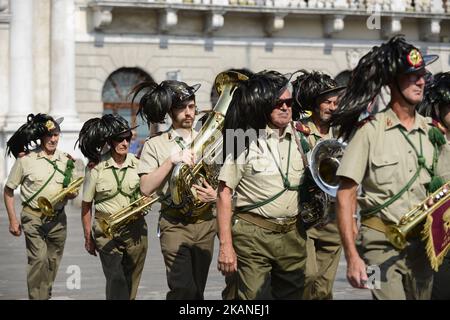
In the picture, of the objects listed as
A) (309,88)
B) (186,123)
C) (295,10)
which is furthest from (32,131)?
(295,10)

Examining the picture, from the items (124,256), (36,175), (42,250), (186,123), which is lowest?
(42,250)

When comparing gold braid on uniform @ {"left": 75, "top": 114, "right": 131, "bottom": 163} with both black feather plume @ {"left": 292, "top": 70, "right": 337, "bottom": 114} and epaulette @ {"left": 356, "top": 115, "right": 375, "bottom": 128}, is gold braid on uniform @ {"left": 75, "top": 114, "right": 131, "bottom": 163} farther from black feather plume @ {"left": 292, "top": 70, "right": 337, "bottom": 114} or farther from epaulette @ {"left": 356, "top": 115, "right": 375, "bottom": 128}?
epaulette @ {"left": 356, "top": 115, "right": 375, "bottom": 128}

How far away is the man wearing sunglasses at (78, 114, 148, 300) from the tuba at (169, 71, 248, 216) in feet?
3.48

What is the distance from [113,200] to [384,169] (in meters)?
4.04

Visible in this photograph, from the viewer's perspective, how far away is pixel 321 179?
25.5 feet

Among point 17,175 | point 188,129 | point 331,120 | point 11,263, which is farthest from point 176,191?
point 11,263

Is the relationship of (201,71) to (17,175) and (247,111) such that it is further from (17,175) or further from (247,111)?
(247,111)

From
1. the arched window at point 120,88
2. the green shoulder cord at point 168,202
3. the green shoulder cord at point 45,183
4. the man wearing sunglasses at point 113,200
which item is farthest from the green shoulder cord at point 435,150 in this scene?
the arched window at point 120,88

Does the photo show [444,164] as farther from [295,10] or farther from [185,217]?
[295,10]

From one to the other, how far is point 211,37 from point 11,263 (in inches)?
686

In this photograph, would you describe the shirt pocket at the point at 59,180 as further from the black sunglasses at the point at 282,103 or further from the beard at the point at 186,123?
the black sunglasses at the point at 282,103

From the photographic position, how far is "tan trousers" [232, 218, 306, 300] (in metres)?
7.75

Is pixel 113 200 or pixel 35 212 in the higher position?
pixel 113 200

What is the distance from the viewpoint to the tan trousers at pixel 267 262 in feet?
25.4
